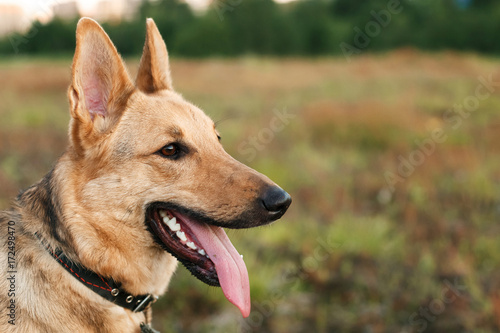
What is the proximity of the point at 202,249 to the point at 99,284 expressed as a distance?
22.6 inches

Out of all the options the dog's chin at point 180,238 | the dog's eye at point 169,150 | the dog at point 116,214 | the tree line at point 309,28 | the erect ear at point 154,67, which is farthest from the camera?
the tree line at point 309,28

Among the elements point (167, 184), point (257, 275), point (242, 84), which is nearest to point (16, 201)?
point (167, 184)

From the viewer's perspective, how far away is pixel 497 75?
14.6 metres

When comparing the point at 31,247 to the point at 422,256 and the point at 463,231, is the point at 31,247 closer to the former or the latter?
the point at 422,256

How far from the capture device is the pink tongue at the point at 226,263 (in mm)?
2391

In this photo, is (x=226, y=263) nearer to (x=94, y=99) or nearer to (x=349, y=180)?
(x=94, y=99)

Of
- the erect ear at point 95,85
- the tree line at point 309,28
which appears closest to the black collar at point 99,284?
the erect ear at point 95,85

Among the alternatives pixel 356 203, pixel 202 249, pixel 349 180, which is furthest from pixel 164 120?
pixel 349 180

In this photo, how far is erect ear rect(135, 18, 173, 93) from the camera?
293 cm

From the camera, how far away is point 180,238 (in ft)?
7.95

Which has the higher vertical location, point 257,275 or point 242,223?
point 242,223

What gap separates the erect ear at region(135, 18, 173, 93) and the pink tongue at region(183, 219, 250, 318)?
114 cm

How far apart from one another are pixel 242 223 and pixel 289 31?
36.7m

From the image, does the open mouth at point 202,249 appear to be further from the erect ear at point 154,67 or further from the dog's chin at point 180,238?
the erect ear at point 154,67
